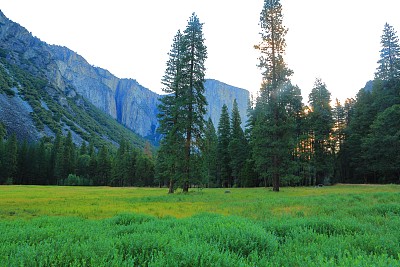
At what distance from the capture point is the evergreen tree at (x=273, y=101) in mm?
27689

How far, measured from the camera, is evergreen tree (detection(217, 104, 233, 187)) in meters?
62.1

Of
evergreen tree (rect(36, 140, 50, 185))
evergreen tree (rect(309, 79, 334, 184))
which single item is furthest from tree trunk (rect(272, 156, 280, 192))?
evergreen tree (rect(36, 140, 50, 185))

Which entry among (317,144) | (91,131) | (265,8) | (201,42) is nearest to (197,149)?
(201,42)

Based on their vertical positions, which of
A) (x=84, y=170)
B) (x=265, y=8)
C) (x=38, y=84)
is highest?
(x=38, y=84)

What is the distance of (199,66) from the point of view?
2869 cm

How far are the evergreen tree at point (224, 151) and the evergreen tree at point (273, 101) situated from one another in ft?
106

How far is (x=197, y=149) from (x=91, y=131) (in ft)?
535

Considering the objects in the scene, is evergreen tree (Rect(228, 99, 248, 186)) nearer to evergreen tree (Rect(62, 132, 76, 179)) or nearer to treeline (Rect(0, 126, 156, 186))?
treeline (Rect(0, 126, 156, 186))

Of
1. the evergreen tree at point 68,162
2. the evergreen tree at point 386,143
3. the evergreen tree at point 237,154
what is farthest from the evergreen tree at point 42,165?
the evergreen tree at point 386,143

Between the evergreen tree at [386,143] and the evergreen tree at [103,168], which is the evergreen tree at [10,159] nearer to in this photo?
the evergreen tree at [103,168]

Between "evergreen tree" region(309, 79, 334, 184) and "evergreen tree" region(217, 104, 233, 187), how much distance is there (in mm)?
19901

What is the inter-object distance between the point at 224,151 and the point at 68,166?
194ft

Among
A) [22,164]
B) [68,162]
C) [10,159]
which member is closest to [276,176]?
[10,159]

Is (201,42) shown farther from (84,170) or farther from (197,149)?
(84,170)
